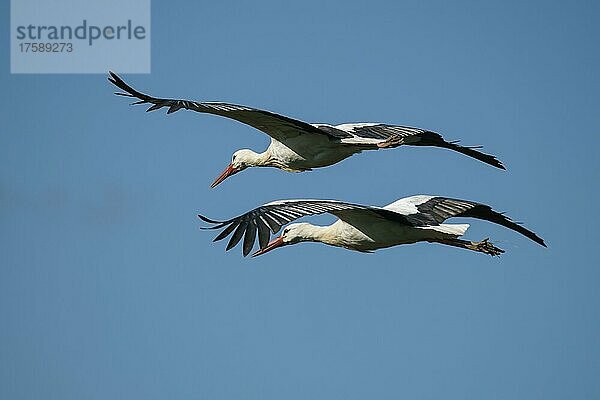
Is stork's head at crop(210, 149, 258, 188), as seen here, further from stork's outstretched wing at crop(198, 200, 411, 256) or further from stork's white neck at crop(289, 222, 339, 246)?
stork's outstretched wing at crop(198, 200, 411, 256)

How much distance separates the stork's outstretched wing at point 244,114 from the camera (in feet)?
99.5

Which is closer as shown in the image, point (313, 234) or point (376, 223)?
point (376, 223)

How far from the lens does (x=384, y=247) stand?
33.6 metres

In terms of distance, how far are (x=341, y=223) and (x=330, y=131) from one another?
73.1 inches

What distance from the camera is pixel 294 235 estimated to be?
35.7 metres

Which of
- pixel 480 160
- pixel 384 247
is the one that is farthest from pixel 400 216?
pixel 480 160

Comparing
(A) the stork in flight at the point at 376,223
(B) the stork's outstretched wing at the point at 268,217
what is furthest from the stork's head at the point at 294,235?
(B) the stork's outstretched wing at the point at 268,217

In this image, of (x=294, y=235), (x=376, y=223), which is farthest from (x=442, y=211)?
(x=294, y=235)

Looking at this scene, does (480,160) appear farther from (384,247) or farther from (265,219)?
(265,219)

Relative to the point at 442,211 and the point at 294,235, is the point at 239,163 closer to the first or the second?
the point at 294,235

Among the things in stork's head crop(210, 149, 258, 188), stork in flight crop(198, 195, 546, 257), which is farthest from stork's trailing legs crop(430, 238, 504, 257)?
stork's head crop(210, 149, 258, 188)

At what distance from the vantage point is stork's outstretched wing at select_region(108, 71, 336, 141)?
99.5ft

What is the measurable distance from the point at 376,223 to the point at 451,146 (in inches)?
91.8

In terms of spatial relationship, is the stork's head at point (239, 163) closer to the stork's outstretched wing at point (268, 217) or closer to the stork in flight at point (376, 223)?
the stork in flight at point (376, 223)
